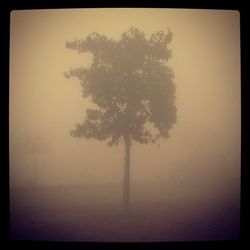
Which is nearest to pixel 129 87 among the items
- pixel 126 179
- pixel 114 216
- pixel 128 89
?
pixel 128 89

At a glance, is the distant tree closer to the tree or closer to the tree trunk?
the tree

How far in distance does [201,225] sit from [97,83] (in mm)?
2239

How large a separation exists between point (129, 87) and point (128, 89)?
0.03 metres

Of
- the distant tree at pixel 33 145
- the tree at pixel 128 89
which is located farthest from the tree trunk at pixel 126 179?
the distant tree at pixel 33 145

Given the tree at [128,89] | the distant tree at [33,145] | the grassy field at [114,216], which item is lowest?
the grassy field at [114,216]

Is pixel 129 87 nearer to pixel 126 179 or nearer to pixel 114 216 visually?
pixel 126 179

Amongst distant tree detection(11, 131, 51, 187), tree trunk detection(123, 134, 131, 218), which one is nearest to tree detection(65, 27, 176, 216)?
tree trunk detection(123, 134, 131, 218)

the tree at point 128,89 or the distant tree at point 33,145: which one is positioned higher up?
the tree at point 128,89

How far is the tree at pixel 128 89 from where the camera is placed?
104 inches

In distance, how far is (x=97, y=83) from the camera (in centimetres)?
266

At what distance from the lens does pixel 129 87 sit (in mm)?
2635
